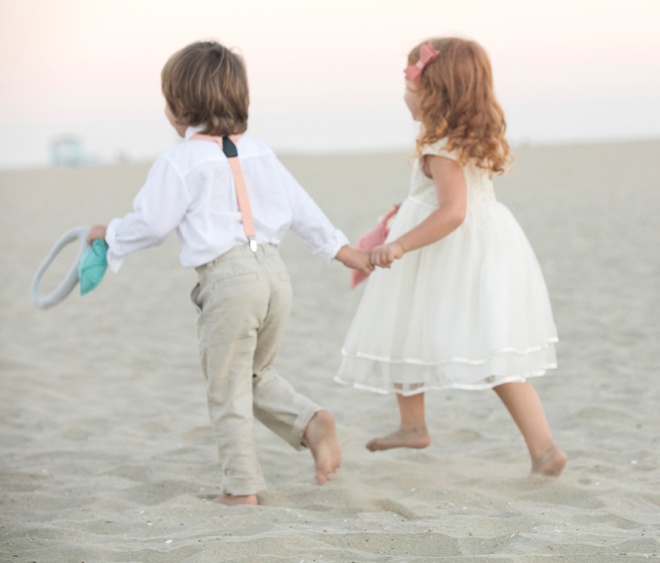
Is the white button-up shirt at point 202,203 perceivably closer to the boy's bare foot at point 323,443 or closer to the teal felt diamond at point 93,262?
the teal felt diamond at point 93,262

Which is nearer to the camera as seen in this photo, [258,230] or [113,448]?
[258,230]

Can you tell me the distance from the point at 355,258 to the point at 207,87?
82 centimetres

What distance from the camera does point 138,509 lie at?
344cm

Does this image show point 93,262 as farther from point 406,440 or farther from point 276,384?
point 406,440

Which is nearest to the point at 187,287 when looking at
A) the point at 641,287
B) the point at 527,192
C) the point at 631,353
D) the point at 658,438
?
the point at 641,287

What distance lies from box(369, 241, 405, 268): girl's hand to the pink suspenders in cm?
47

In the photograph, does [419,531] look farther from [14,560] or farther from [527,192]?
[527,192]

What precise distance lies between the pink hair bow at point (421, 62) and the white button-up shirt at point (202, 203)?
62 centimetres

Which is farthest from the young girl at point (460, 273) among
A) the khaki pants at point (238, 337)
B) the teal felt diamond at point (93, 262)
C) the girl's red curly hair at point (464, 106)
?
the teal felt diamond at point (93, 262)

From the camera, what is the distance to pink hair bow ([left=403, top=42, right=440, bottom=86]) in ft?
12.2

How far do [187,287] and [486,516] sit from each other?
7.10 metres

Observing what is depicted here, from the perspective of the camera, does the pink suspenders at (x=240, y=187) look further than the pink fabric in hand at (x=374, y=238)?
Result: No

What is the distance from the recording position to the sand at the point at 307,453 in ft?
9.41

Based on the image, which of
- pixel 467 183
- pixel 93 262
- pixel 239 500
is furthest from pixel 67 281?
pixel 467 183
